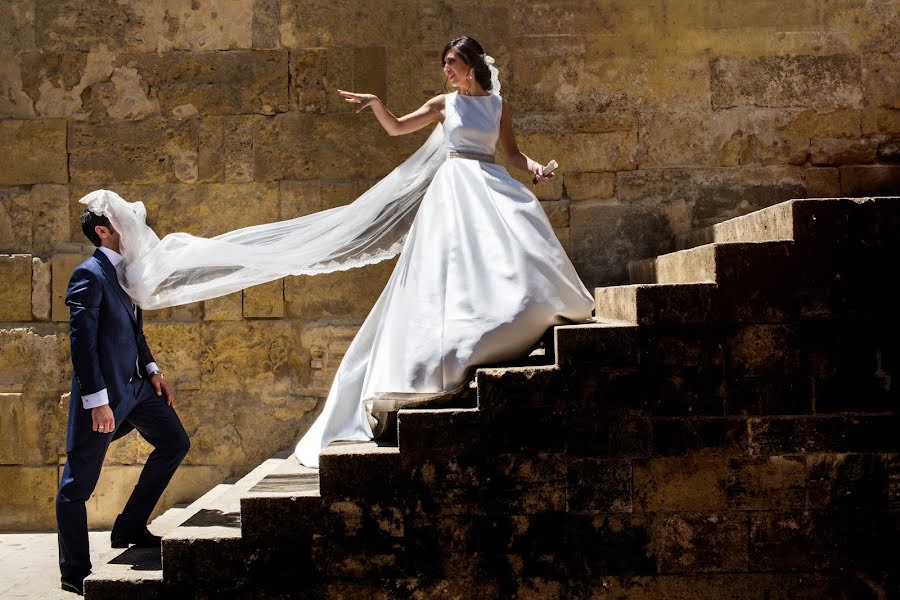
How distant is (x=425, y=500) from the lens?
3371 mm

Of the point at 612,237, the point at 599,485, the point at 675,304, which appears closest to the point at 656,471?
the point at 599,485

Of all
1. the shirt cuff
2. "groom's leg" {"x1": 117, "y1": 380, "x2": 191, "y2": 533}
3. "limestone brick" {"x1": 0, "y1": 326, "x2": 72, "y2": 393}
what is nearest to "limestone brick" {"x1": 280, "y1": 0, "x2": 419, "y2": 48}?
"limestone brick" {"x1": 0, "y1": 326, "x2": 72, "y2": 393}

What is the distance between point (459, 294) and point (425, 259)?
284 mm

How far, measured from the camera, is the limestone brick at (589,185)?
5.39 m

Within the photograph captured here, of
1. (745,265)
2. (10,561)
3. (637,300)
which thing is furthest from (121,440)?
(745,265)

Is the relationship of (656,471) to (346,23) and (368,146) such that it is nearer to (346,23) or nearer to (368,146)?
(368,146)

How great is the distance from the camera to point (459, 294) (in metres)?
3.64

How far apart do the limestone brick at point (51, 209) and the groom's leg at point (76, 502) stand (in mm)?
2207

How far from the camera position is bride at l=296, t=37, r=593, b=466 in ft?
11.6

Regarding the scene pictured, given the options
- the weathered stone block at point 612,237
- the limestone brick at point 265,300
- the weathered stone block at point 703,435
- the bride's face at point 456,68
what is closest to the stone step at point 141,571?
the limestone brick at point 265,300

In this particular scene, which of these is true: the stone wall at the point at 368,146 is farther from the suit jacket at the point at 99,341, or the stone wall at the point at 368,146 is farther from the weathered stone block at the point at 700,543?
the weathered stone block at the point at 700,543

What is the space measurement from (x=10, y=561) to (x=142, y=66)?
3.04 meters

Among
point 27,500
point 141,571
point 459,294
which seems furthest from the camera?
point 27,500

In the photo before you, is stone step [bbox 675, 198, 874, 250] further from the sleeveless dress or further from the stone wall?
the stone wall
